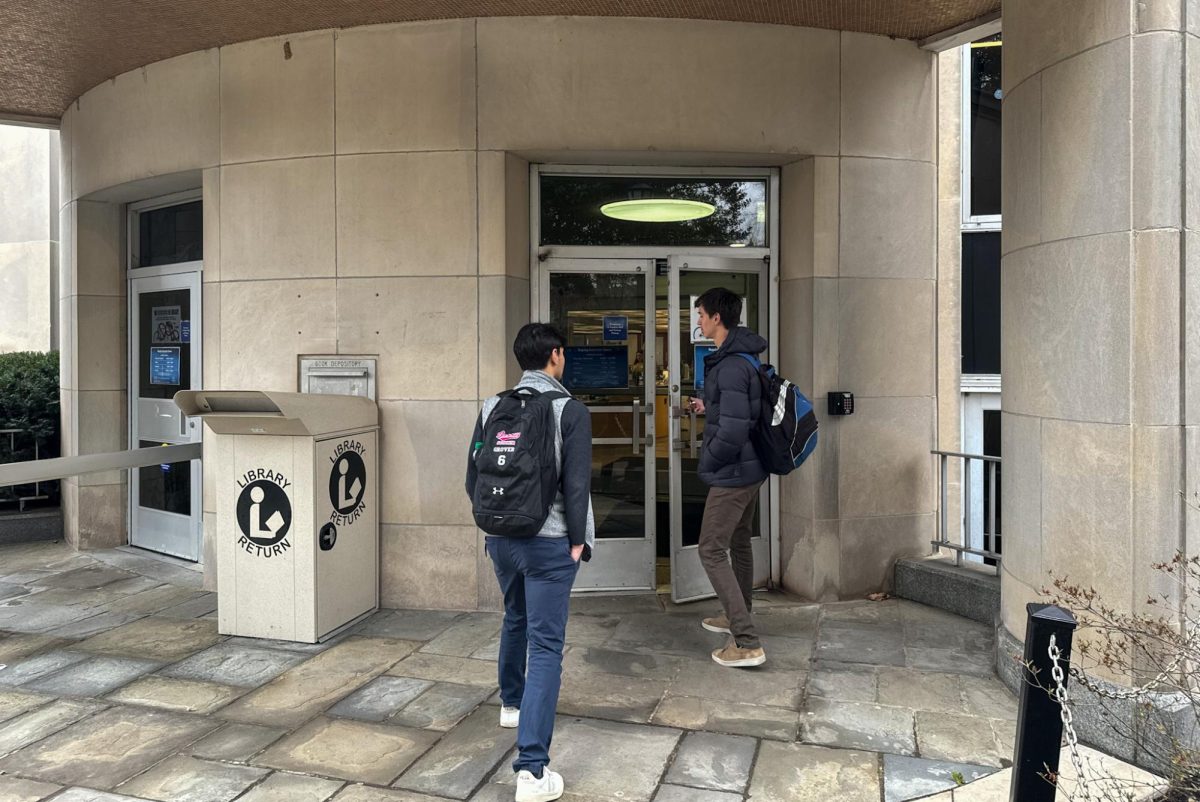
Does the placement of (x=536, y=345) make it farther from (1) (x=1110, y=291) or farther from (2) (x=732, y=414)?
(1) (x=1110, y=291)

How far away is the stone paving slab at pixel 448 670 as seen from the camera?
4.50 m

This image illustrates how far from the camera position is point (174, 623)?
5.50 meters

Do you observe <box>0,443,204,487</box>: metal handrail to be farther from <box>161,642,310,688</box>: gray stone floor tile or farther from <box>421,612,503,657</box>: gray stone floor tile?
<box>421,612,503,657</box>: gray stone floor tile

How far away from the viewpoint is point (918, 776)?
3.49 meters

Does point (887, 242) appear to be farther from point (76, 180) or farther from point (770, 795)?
point (76, 180)

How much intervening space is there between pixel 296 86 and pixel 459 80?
3.74 ft

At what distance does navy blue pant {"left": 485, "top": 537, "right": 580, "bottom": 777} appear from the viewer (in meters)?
3.24

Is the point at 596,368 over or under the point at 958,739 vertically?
over

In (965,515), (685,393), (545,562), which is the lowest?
(965,515)

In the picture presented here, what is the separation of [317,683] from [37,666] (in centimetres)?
163

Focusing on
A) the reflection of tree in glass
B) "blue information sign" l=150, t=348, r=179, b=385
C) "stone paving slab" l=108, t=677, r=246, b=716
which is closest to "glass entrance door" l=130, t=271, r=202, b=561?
"blue information sign" l=150, t=348, r=179, b=385

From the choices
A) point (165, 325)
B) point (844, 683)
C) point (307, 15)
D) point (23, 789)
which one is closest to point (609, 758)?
point (844, 683)

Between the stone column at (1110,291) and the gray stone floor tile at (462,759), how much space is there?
2569mm

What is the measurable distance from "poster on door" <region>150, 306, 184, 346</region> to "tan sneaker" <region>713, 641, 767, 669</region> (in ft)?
16.8
